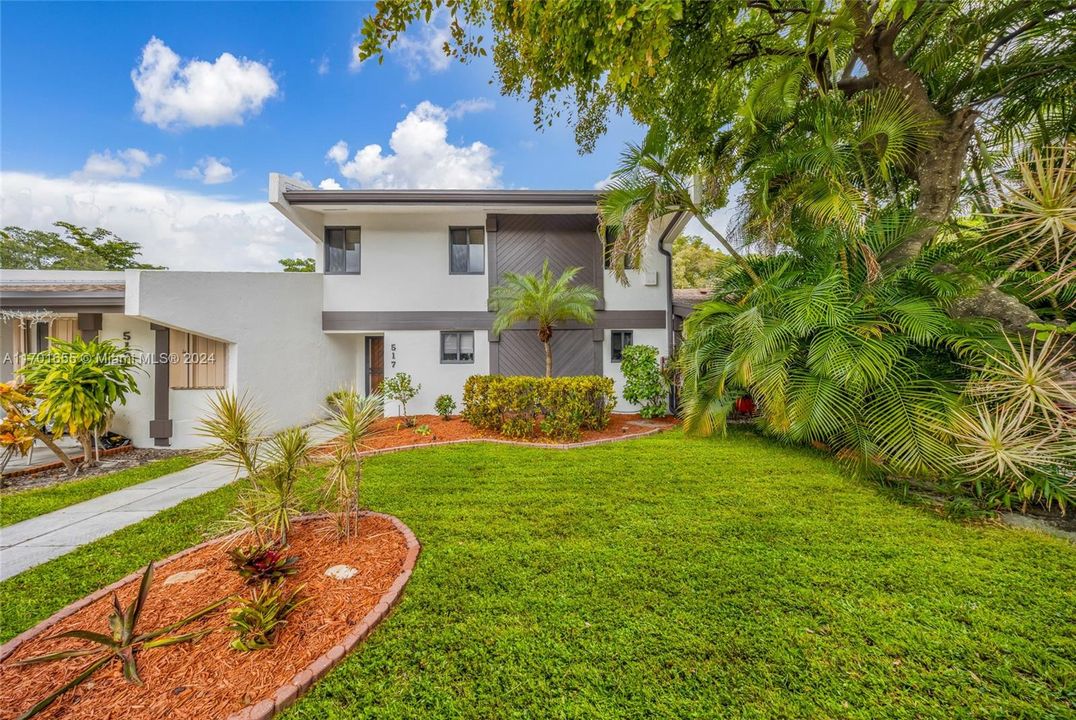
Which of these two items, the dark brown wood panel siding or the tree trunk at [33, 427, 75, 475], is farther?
the dark brown wood panel siding

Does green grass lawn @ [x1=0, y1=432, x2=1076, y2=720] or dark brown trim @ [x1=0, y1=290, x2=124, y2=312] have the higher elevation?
dark brown trim @ [x1=0, y1=290, x2=124, y2=312]

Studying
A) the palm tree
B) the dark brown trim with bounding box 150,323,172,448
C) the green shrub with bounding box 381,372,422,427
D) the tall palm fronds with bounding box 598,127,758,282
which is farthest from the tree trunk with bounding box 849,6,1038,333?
the dark brown trim with bounding box 150,323,172,448

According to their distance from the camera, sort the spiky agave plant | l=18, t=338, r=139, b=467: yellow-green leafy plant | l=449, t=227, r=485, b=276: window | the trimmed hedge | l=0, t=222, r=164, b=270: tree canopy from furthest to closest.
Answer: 1. l=0, t=222, r=164, b=270: tree canopy
2. l=449, t=227, r=485, b=276: window
3. the trimmed hedge
4. l=18, t=338, r=139, b=467: yellow-green leafy plant
5. the spiky agave plant

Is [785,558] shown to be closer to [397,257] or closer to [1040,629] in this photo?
[1040,629]

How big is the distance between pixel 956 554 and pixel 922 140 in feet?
18.8

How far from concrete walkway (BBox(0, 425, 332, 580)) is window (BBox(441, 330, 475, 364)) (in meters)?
5.12

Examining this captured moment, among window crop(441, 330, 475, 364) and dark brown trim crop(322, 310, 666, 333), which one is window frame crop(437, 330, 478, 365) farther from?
dark brown trim crop(322, 310, 666, 333)

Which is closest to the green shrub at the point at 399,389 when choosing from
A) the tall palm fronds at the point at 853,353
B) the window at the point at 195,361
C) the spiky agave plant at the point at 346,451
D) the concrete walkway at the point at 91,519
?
the window at the point at 195,361

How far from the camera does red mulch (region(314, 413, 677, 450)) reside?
722 centimetres

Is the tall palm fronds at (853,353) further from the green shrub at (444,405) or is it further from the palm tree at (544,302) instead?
the green shrub at (444,405)

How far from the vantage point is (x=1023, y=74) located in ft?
16.0

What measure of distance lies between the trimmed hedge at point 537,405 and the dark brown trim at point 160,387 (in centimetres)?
630

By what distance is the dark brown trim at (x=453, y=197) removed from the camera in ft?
28.1

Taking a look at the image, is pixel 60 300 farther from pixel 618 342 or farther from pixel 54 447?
pixel 618 342
